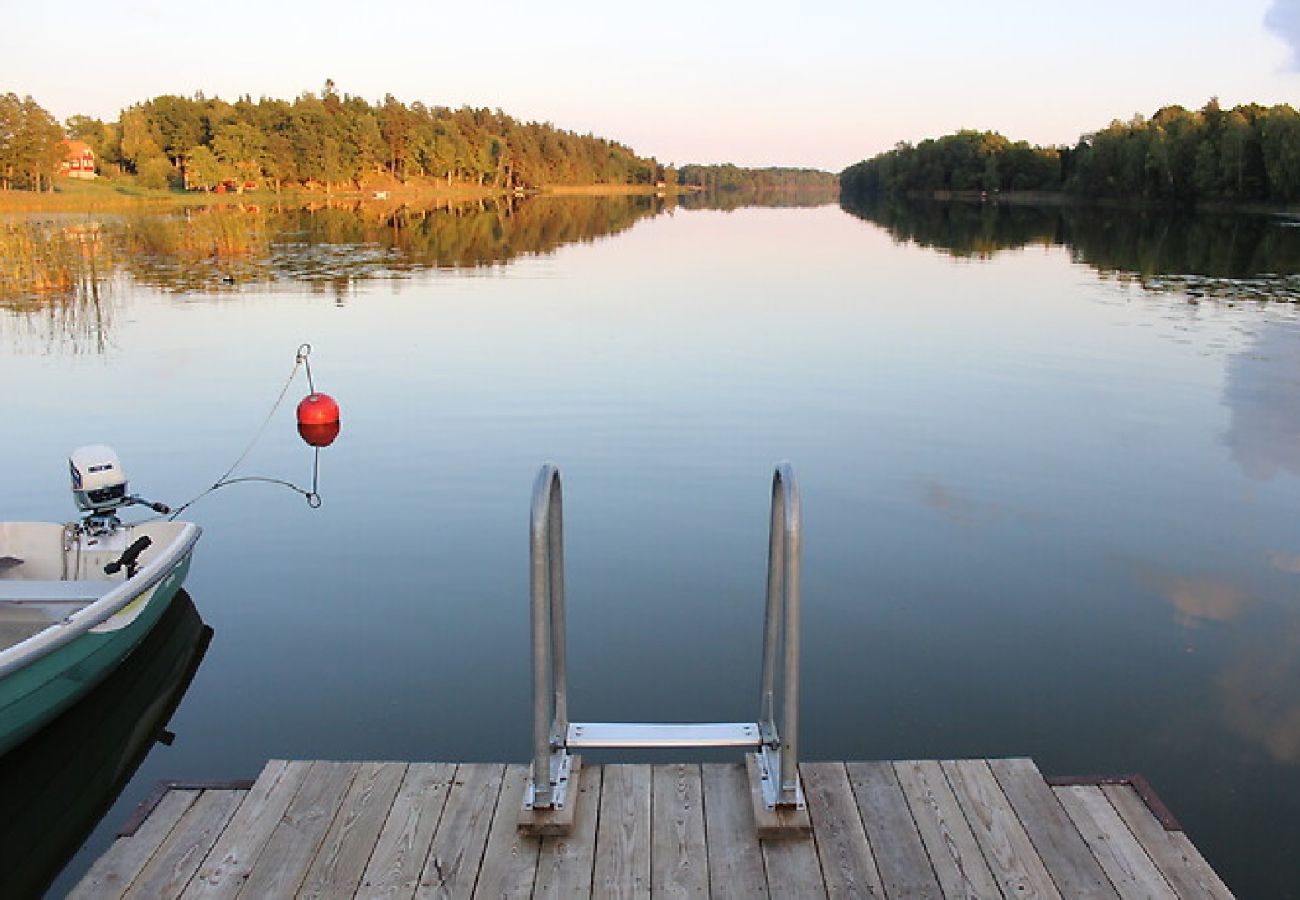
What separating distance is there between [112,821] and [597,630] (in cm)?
353

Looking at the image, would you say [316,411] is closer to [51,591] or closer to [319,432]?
[319,432]

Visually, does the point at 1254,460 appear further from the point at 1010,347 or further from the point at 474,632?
the point at 474,632

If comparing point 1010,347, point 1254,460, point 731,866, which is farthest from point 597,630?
point 1010,347

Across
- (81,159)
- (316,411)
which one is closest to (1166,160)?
(316,411)

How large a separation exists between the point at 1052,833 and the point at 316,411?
36.7ft

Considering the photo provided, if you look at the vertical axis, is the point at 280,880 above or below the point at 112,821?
above

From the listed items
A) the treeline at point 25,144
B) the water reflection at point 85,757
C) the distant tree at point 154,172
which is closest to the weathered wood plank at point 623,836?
the water reflection at point 85,757

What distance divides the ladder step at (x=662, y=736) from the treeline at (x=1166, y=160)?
81.4 metres

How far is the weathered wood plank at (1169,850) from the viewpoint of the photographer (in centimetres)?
405

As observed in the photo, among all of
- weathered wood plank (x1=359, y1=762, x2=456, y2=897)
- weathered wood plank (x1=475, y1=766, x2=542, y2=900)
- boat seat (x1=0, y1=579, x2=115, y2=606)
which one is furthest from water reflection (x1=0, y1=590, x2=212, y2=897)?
weathered wood plank (x1=475, y1=766, x2=542, y2=900)

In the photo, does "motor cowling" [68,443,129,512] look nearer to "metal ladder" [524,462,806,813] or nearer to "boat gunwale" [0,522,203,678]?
"boat gunwale" [0,522,203,678]

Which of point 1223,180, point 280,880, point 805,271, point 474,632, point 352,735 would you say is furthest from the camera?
point 1223,180

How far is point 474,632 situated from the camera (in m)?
7.89

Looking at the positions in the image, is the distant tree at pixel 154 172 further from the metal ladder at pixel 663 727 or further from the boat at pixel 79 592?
the metal ladder at pixel 663 727
